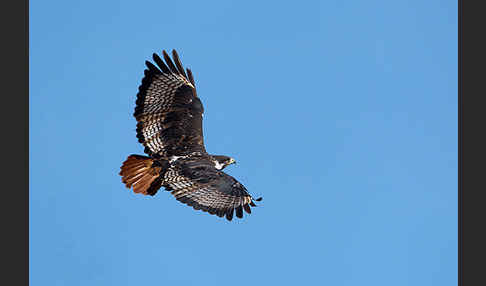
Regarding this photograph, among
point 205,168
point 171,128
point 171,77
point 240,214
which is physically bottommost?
point 240,214

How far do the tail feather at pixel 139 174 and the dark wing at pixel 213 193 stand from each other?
24.8 inches

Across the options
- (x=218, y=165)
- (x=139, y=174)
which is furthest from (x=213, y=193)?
(x=139, y=174)

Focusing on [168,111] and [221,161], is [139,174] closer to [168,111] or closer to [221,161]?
[168,111]

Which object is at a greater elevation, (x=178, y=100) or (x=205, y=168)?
(x=178, y=100)

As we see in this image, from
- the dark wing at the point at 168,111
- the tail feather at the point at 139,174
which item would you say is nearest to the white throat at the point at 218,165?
the dark wing at the point at 168,111

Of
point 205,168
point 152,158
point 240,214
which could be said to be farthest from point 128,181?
point 240,214

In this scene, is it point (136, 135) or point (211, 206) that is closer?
point (211, 206)

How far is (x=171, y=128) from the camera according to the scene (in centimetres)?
1230

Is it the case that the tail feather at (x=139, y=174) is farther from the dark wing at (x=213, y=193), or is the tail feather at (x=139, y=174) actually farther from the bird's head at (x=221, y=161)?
the bird's head at (x=221, y=161)

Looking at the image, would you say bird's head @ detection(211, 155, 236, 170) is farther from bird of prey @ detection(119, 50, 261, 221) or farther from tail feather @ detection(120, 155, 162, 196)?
tail feather @ detection(120, 155, 162, 196)

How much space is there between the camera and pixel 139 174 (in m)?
12.1

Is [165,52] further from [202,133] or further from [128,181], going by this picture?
[128,181]

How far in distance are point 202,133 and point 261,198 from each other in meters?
2.06

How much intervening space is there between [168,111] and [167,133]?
1.39ft
